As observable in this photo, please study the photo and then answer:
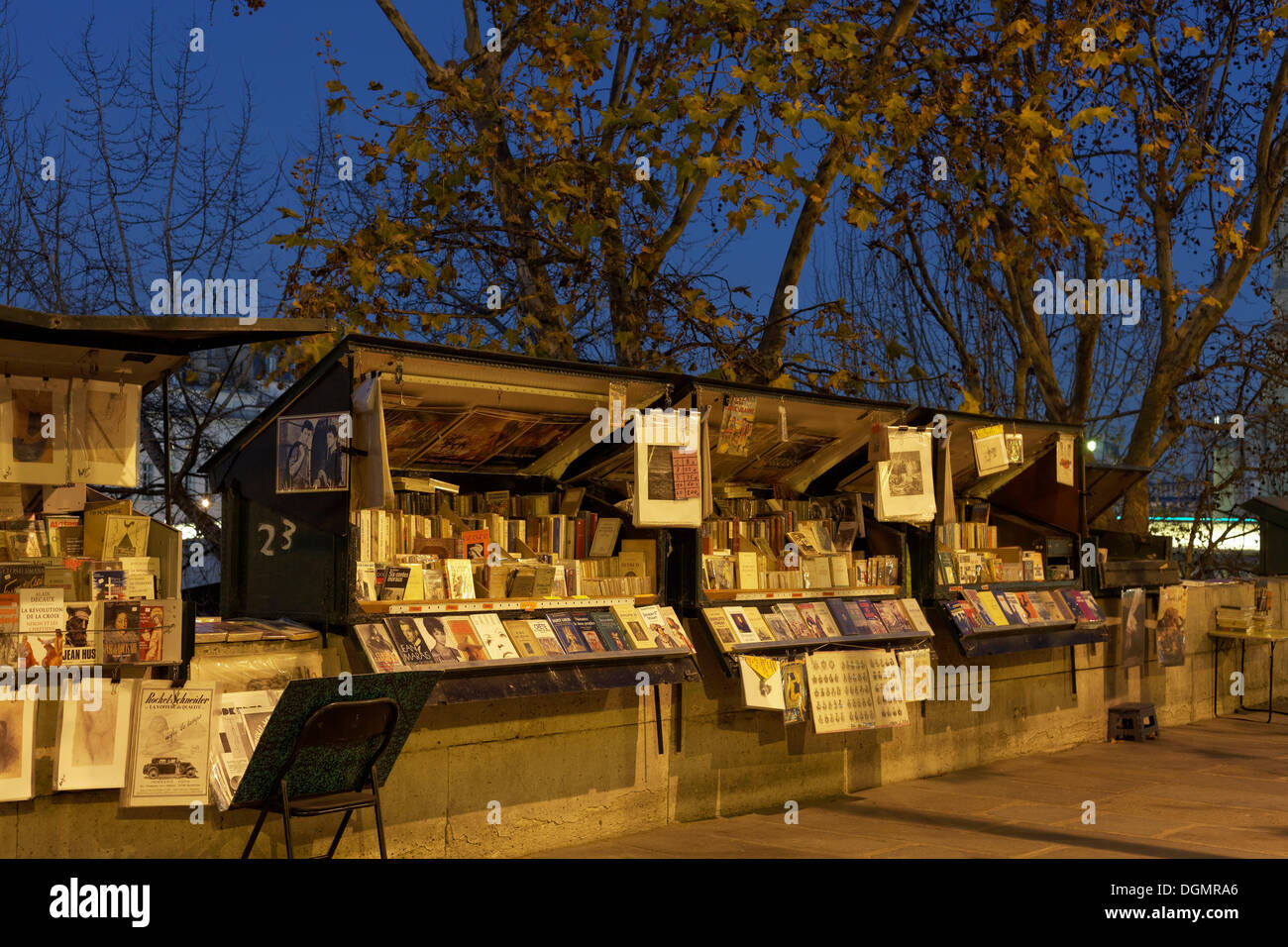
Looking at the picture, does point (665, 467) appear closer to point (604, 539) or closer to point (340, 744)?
point (604, 539)

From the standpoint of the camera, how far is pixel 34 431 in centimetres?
632

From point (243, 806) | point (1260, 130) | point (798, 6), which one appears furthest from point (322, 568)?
point (1260, 130)

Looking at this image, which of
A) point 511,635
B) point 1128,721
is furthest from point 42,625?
point 1128,721

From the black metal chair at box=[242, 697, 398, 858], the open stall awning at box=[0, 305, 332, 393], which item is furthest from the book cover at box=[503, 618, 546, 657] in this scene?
the open stall awning at box=[0, 305, 332, 393]

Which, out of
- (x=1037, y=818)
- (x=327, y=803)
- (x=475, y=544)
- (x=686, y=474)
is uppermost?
(x=686, y=474)

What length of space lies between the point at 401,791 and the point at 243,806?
1.53m

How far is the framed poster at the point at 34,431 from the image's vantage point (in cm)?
626

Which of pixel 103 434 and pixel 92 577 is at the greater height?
pixel 103 434

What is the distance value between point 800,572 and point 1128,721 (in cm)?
449

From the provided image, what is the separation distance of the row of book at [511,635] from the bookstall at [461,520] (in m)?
0.01

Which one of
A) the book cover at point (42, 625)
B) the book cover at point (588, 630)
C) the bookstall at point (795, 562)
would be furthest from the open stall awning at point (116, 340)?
the bookstall at point (795, 562)

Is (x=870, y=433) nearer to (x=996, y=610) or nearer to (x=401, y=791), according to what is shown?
(x=996, y=610)

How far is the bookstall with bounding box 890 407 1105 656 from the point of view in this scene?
34.2 feet

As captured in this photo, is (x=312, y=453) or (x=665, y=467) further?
(x=665, y=467)
